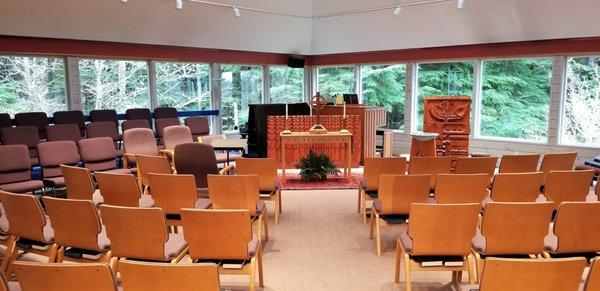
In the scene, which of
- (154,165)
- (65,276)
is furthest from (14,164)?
(65,276)

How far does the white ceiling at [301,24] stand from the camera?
8.37m

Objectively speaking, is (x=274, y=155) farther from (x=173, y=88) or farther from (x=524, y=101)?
(x=524, y=101)

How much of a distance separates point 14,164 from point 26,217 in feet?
10.3

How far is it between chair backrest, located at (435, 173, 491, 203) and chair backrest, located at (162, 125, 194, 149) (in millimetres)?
4698

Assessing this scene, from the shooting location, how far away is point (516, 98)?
10.2 metres

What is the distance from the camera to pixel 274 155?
8.71m

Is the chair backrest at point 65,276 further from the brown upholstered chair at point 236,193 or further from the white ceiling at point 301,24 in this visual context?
the white ceiling at point 301,24

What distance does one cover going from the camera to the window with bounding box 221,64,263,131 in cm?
1219

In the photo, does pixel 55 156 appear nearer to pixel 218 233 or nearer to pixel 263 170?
pixel 263 170

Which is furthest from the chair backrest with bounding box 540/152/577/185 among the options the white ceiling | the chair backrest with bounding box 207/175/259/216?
the white ceiling

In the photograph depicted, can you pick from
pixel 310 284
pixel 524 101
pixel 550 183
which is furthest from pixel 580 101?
pixel 310 284

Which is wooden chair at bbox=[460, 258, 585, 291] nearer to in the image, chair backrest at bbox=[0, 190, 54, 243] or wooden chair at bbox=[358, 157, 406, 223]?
wooden chair at bbox=[358, 157, 406, 223]

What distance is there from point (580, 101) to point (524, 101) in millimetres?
1129

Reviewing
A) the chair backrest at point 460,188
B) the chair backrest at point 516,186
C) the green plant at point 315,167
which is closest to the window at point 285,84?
the green plant at point 315,167
